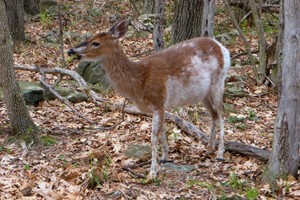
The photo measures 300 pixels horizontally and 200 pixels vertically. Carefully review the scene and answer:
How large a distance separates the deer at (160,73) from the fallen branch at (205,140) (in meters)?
0.21

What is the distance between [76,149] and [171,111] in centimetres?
241

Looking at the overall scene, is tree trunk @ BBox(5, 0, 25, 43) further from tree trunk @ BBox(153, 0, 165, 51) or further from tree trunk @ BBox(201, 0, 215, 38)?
tree trunk @ BBox(201, 0, 215, 38)

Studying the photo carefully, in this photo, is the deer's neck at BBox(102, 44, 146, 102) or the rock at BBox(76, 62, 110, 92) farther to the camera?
the rock at BBox(76, 62, 110, 92)

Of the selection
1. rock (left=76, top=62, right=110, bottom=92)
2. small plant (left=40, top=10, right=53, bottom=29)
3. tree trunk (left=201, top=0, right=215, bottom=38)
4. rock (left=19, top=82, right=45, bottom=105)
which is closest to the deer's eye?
rock (left=19, top=82, right=45, bottom=105)

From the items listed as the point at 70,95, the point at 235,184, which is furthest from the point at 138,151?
the point at 70,95

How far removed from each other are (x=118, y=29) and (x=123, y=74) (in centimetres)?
60

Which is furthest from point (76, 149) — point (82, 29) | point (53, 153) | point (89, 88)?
point (82, 29)

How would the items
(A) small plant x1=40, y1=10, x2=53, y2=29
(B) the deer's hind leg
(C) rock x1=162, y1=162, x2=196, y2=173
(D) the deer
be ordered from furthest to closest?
(A) small plant x1=40, y1=10, x2=53, y2=29 < (B) the deer's hind leg < (C) rock x1=162, y1=162, x2=196, y2=173 < (D) the deer

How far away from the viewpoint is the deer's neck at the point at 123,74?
21.4 feet

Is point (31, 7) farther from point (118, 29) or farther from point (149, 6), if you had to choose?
point (118, 29)

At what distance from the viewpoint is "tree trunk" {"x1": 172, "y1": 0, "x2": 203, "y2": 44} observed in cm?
1119

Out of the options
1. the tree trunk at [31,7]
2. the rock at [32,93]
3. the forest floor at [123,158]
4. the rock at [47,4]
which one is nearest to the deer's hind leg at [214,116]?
the forest floor at [123,158]

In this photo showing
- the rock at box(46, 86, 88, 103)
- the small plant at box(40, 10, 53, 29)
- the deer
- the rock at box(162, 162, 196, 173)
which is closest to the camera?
the deer

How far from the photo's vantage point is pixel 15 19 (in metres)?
14.5
